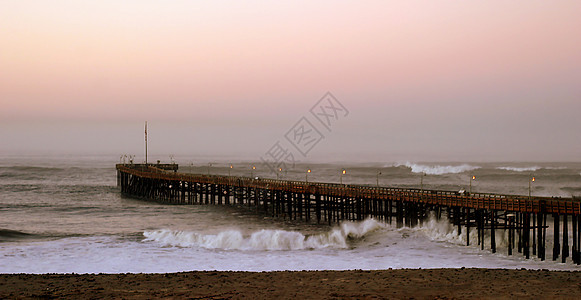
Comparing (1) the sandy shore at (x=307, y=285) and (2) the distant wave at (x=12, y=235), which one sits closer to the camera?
(1) the sandy shore at (x=307, y=285)

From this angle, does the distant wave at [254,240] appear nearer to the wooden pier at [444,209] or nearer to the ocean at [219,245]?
the ocean at [219,245]

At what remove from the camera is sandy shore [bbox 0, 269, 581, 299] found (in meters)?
21.1

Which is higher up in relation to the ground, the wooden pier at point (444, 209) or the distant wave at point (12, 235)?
the wooden pier at point (444, 209)

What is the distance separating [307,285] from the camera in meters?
22.9

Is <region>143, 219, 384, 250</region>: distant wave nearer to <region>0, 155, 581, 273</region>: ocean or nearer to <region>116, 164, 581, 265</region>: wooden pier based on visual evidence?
<region>0, 155, 581, 273</region>: ocean

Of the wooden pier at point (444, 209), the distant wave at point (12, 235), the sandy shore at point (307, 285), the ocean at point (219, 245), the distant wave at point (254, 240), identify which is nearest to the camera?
the sandy shore at point (307, 285)

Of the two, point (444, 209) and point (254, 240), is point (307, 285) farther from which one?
point (444, 209)

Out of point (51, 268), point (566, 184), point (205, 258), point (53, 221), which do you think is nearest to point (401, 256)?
point (205, 258)

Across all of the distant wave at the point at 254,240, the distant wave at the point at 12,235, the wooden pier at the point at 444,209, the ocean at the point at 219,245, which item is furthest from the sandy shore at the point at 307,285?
the distant wave at the point at 12,235

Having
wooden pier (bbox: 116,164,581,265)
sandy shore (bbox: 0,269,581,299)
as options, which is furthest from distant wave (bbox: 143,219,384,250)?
sandy shore (bbox: 0,269,581,299)

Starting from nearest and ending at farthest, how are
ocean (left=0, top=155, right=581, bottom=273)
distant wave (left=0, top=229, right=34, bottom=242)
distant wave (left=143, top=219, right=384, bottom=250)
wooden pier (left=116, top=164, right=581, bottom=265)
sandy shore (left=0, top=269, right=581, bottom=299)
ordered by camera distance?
1. sandy shore (left=0, top=269, right=581, bottom=299)
2. ocean (left=0, top=155, right=581, bottom=273)
3. wooden pier (left=116, top=164, right=581, bottom=265)
4. distant wave (left=143, top=219, right=384, bottom=250)
5. distant wave (left=0, top=229, right=34, bottom=242)

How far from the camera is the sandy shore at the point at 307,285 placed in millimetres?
21094

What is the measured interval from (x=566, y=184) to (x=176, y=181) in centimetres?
8207

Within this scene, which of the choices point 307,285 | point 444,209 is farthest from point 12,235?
point 444,209
